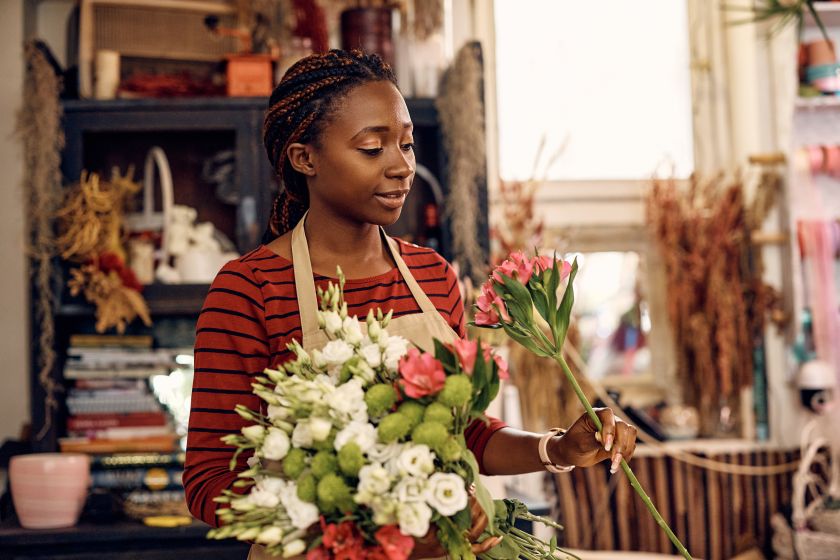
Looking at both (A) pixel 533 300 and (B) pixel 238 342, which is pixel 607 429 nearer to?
(A) pixel 533 300

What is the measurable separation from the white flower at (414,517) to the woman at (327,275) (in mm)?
299

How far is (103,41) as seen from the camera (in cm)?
303

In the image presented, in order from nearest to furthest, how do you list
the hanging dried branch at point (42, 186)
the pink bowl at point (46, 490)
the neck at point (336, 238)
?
1. the neck at point (336, 238)
2. the pink bowl at point (46, 490)
3. the hanging dried branch at point (42, 186)

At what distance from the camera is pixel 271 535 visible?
1005mm

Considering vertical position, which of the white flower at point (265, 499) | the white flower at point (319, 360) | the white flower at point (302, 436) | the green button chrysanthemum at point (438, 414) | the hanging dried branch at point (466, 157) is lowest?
the white flower at point (265, 499)

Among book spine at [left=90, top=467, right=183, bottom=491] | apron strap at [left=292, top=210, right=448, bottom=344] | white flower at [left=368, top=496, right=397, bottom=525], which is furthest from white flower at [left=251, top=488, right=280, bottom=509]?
book spine at [left=90, top=467, right=183, bottom=491]

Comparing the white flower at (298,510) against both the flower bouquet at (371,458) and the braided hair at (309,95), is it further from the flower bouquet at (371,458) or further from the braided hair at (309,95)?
the braided hair at (309,95)

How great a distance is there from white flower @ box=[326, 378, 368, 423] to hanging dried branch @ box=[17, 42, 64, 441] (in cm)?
196

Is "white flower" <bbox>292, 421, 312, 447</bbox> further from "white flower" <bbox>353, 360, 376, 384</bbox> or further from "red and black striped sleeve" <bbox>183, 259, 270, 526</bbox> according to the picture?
"red and black striped sleeve" <bbox>183, 259, 270, 526</bbox>

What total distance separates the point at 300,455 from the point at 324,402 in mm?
64

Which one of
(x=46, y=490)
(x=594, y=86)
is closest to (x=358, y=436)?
(x=46, y=490)

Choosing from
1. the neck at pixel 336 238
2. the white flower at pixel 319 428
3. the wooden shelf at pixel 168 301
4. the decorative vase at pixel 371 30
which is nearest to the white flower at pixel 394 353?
the white flower at pixel 319 428

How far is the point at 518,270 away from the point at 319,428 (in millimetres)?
357

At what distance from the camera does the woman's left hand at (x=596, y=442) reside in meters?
1.19
